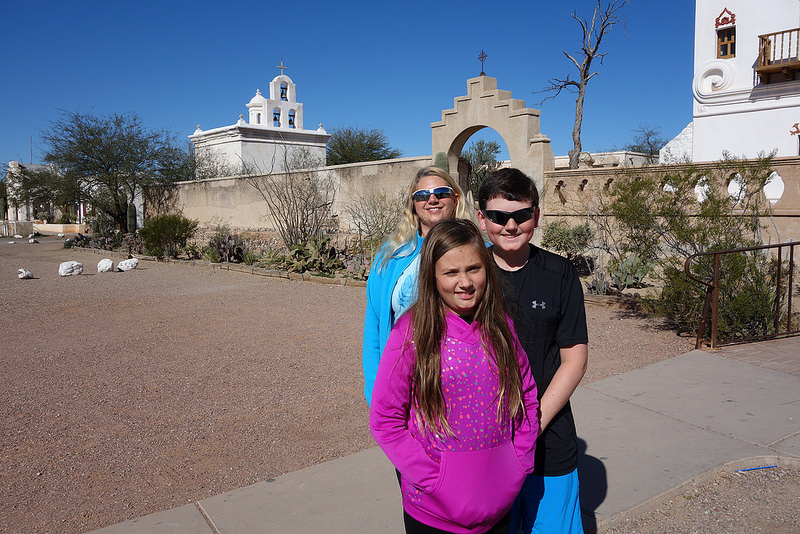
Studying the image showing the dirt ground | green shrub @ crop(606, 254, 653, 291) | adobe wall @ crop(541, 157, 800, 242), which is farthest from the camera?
adobe wall @ crop(541, 157, 800, 242)

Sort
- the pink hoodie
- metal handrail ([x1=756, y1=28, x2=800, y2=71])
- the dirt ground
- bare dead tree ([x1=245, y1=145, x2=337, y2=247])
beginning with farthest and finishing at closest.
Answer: metal handrail ([x1=756, y1=28, x2=800, y2=71]), bare dead tree ([x1=245, y1=145, x2=337, y2=247]), the dirt ground, the pink hoodie

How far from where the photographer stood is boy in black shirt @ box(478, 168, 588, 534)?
226 centimetres

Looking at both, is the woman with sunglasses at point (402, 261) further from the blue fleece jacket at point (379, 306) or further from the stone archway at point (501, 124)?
the stone archway at point (501, 124)

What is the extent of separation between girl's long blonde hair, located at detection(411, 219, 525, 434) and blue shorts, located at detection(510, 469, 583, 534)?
0.39m

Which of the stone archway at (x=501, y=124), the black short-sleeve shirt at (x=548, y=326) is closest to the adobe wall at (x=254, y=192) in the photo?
the stone archway at (x=501, y=124)

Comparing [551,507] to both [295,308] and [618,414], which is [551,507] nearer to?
[618,414]

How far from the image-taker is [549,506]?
89.1 inches

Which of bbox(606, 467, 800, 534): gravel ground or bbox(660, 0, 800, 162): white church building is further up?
bbox(660, 0, 800, 162): white church building

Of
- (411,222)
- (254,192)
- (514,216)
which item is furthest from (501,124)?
(514,216)

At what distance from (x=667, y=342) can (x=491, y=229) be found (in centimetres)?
580

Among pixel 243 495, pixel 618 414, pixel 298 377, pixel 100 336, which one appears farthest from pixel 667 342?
pixel 100 336

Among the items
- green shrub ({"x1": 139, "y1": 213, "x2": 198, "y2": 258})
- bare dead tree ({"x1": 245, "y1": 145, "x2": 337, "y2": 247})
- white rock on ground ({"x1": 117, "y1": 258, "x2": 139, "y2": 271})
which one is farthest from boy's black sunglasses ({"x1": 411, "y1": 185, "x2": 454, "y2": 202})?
green shrub ({"x1": 139, "y1": 213, "x2": 198, "y2": 258})

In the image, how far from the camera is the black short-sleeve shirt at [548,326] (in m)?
2.27

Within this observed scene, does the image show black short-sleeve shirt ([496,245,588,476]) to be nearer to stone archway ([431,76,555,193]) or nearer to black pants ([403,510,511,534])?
black pants ([403,510,511,534])
